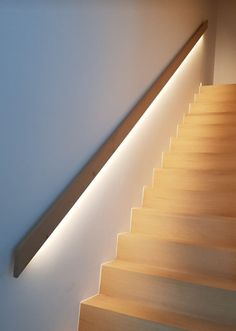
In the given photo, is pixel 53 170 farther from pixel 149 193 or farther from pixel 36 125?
pixel 149 193

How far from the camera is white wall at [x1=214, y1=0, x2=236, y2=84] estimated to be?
5582 mm

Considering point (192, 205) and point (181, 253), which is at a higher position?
point (192, 205)

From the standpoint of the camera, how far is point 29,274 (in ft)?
5.62

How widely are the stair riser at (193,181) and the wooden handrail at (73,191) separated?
0.65 metres

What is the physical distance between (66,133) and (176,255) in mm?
1045

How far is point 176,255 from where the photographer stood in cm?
238

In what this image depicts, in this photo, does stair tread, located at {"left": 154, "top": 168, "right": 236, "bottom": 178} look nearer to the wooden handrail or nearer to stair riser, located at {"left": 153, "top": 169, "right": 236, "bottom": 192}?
stair riser, located at {"left": 153, "top": 169, "right": 236, "bottom": 192}

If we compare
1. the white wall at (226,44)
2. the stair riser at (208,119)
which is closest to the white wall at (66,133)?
the stair riser at (208,119)

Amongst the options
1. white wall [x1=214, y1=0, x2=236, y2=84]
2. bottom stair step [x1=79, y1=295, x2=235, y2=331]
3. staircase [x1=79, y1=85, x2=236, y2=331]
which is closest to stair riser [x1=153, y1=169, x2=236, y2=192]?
staircase [x1=79, y1=85, x2=236, y2=331]

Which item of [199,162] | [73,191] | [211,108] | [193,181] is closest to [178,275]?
[73,191]

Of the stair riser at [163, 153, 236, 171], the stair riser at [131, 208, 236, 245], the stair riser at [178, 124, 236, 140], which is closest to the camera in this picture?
the stair riser at [131, 208, 236, 245]

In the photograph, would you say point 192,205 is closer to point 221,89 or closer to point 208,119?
point 208,119

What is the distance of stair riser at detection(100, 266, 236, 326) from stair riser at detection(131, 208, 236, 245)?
0.46 m

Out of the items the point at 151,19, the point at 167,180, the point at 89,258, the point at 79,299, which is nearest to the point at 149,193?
the point at 167,180
